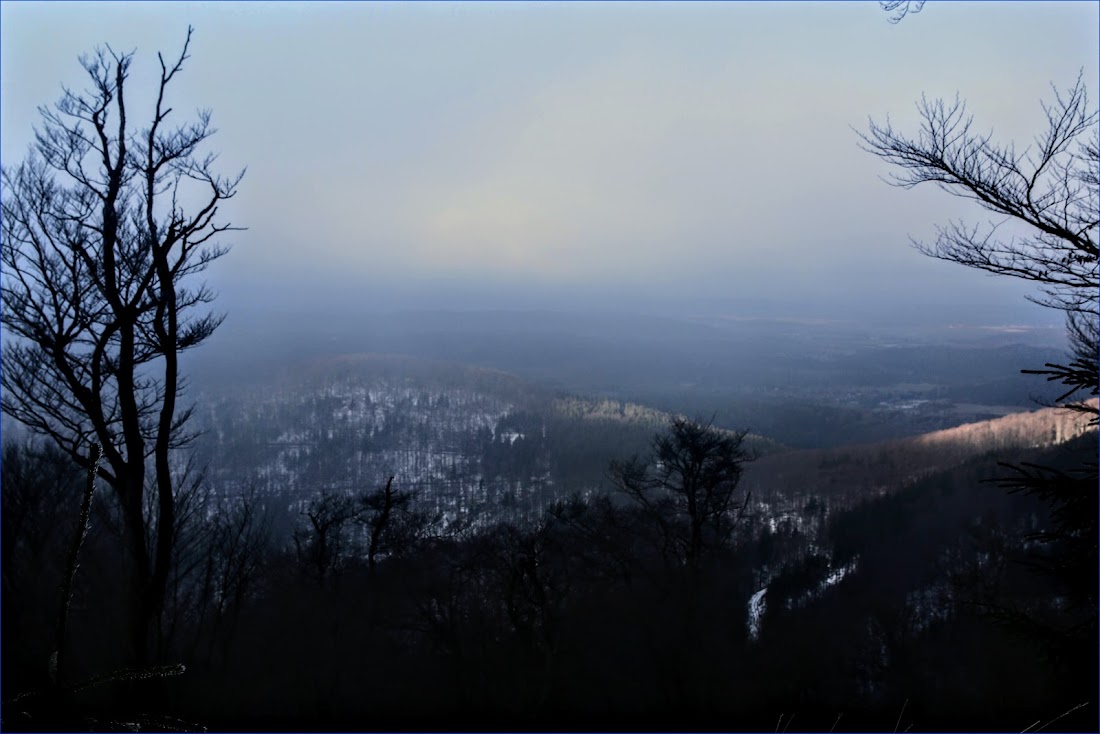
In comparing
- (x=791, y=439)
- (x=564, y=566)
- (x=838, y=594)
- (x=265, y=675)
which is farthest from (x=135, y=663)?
(x=791, y=439)

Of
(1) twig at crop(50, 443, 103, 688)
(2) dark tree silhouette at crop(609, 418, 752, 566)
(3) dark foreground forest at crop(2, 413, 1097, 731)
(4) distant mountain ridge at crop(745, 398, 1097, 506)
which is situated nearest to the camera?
(1) twig at crop(50, 443, 103, 688)

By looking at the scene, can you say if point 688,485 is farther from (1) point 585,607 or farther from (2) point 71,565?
(2) point 71,565

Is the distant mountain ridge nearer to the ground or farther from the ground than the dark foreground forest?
farther from the ground

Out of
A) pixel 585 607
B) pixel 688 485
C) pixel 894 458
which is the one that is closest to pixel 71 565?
pixel 585 607

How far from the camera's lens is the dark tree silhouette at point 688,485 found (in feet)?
13.6

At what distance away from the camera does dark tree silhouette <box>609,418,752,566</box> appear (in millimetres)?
4152

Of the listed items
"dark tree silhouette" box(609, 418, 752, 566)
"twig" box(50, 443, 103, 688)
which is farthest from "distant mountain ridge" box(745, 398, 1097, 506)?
"twig" box(50, 443, 103, 688)

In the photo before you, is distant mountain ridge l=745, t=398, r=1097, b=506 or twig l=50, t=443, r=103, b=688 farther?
distant mountain ridge l=745, t=398, r=1097, b=506

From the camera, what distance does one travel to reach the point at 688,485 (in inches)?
169

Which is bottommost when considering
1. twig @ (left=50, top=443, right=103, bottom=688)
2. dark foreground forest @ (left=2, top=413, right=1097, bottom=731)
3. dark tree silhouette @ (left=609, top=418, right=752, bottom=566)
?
dark foreground forest @ (left=2, top=413, right=1097, bottom=731)

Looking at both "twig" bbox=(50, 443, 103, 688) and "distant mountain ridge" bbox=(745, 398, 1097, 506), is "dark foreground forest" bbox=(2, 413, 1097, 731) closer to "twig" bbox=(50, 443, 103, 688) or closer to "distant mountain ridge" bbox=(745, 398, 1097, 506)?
"distant mountain ridge" bbox=(745, 398, 1097, 506)

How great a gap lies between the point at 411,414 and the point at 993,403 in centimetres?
471

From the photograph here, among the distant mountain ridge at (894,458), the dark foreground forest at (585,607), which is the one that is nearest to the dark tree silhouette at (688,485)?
the dark foreground forest at (585,607)

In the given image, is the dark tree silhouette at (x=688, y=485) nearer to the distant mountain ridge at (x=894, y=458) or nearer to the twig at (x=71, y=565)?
the distant mountain ridge at (x=894, y=458)
